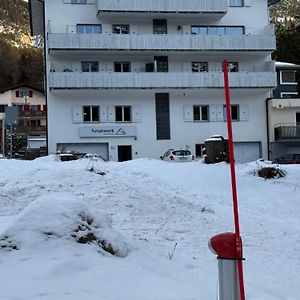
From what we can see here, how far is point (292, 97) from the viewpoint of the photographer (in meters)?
47.3

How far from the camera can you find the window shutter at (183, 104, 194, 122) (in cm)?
4306

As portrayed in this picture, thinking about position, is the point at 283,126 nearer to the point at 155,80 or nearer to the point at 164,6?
the point at 155,80

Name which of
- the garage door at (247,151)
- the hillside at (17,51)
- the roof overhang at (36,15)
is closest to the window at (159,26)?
the roof overhang at (36,15)

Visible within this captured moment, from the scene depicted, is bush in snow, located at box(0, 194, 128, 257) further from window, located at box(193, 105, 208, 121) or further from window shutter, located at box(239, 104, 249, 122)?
window shutter, located at box(239, 104, 249, 122)

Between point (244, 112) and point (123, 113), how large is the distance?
32.1 ft

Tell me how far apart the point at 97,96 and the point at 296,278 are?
36.2 m

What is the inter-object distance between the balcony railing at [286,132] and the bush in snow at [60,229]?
→ 38479 mm

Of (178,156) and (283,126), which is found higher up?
(283,126)

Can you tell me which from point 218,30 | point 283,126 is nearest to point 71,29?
point 218,30

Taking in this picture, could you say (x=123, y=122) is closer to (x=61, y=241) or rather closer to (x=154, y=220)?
(x=154, y=220)

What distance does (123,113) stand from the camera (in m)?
42.5

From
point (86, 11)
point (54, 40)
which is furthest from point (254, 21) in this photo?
point (54, 40)

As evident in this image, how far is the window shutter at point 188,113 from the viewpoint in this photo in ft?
141

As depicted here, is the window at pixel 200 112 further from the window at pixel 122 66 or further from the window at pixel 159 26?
the window at pixel 159 26
